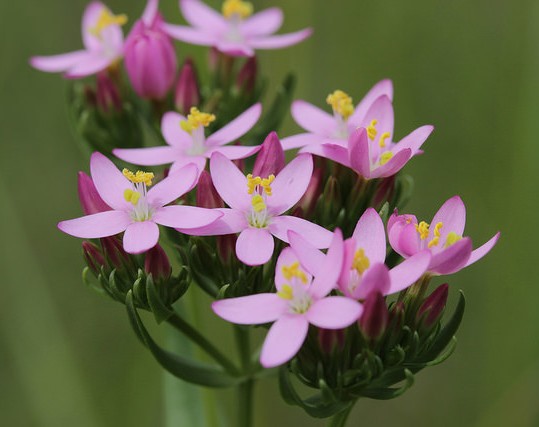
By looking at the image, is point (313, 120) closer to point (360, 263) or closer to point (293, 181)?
point (293, 181)

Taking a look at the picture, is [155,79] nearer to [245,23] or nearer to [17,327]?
[245,23]

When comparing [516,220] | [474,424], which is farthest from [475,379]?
[516,220]

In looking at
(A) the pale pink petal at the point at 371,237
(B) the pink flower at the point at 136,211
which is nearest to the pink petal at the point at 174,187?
(B) the pink flower at the point at 136,211

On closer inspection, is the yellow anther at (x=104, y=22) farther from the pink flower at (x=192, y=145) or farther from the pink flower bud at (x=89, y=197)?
the pink flower bud at (x=89, y=197)

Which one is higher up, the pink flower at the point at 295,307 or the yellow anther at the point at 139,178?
the yellow anther at the point at 139,178

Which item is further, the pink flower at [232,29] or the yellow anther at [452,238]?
the pink flower at [232,29]

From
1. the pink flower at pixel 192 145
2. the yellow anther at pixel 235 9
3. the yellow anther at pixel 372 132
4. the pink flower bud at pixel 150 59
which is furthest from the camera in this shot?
the yellow anther at pixel 235 9

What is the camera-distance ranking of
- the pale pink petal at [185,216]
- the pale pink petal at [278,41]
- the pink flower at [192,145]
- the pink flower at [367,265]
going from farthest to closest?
the pale pink petal at [278,41], the pink flower at [192,145], the pale pink petal at [185,216], the pink flower at [367,265]
